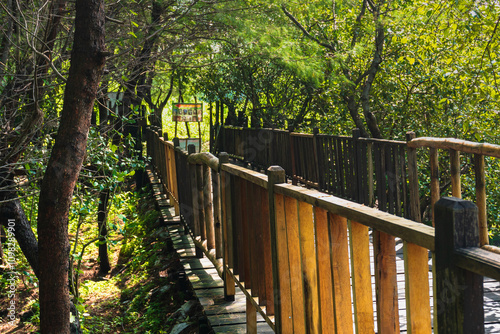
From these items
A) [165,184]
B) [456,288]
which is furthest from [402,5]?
[456,288]

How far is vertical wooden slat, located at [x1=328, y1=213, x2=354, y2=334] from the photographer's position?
2166 mm

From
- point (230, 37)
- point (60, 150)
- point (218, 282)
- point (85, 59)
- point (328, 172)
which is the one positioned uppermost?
point (230, 37)

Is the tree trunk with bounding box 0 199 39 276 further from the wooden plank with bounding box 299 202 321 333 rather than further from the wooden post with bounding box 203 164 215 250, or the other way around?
the wooden plank with bounding box 299 202 321 333

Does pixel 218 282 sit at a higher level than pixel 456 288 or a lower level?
lower

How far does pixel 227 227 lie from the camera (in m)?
4.14

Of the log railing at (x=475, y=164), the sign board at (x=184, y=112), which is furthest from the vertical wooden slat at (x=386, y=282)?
the sign board at (x=184, y=112)

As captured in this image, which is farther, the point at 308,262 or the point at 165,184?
the point at 165,184

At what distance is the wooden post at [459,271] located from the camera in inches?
53.4

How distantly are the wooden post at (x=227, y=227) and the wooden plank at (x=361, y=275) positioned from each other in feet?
6.60

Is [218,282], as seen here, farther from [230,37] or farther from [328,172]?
[230,37]

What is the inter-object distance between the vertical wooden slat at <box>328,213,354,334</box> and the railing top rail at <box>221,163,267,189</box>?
904mm

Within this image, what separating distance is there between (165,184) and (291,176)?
9.56ft

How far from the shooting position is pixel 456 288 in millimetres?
1396

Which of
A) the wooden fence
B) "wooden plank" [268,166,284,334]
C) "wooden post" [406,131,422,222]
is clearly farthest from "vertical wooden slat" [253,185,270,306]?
"wooden post" [406,131,422,222]
